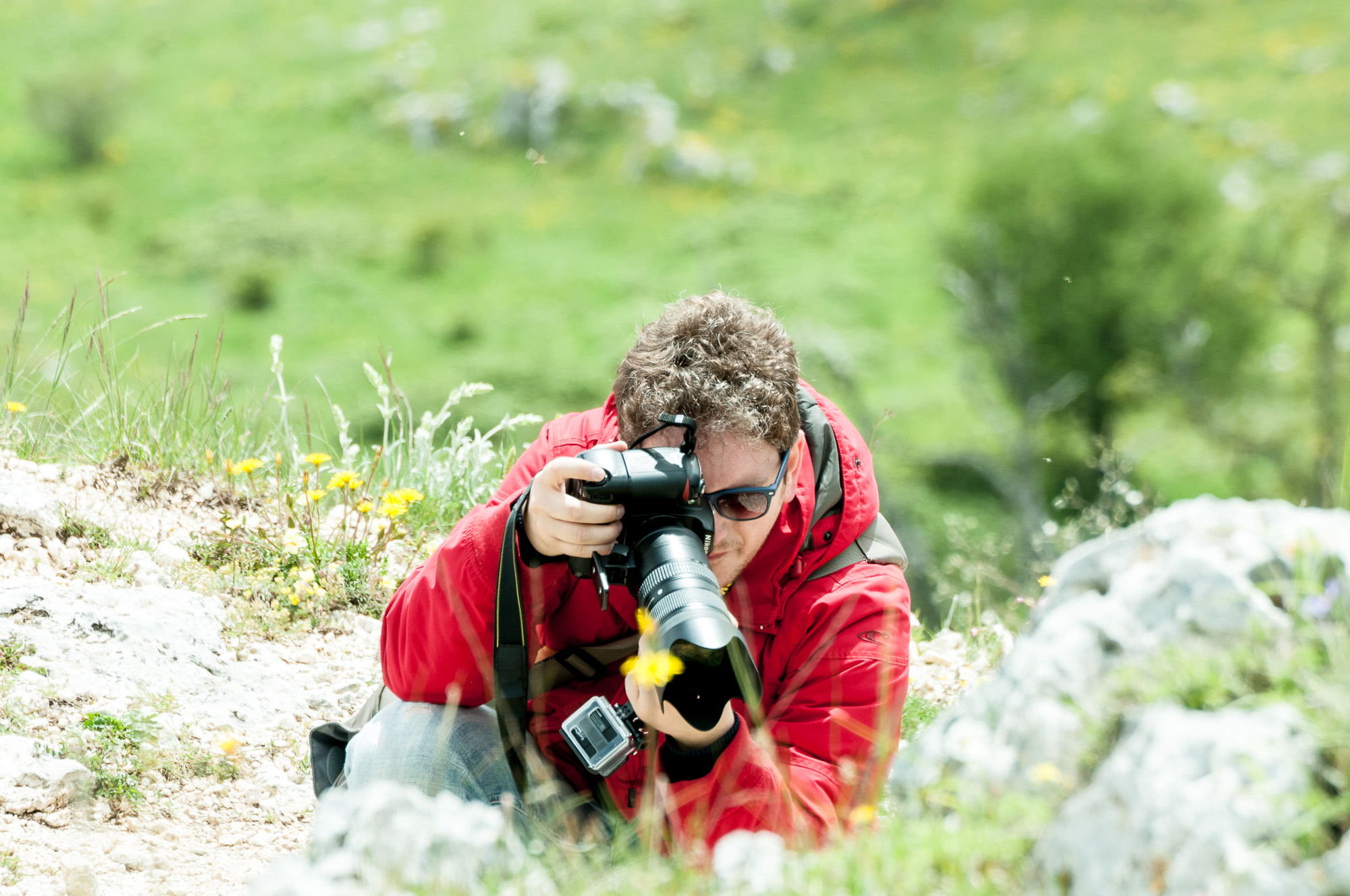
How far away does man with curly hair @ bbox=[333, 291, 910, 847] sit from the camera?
1.94 m

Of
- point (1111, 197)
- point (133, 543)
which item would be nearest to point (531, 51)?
point (1111, 197)

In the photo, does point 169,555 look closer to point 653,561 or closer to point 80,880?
point 80,880

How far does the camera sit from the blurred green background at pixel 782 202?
1028 inches

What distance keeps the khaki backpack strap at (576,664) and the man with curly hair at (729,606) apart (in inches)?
0.7

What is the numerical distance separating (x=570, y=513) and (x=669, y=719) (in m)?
0.42

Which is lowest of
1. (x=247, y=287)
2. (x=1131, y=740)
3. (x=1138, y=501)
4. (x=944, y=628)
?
(x=247, y=287)

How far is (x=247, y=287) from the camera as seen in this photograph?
108 feet

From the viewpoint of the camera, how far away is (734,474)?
2.20 metres

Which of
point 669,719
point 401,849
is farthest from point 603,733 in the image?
point 401,849

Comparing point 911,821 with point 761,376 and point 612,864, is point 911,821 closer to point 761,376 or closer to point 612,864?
point 612,864

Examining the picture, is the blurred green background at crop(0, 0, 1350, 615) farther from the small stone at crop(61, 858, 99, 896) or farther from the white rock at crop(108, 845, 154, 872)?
the small stone at crop(61, 858, 99, 896)

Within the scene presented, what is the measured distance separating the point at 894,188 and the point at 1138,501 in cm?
3844

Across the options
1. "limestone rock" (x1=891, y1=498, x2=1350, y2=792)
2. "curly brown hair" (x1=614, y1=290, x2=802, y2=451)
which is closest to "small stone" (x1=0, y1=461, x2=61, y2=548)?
"curly brown hair" (x1=614, y1=290, x2=802, y2=451)

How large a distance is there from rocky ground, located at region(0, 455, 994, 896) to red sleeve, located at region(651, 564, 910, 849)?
3.00ft
